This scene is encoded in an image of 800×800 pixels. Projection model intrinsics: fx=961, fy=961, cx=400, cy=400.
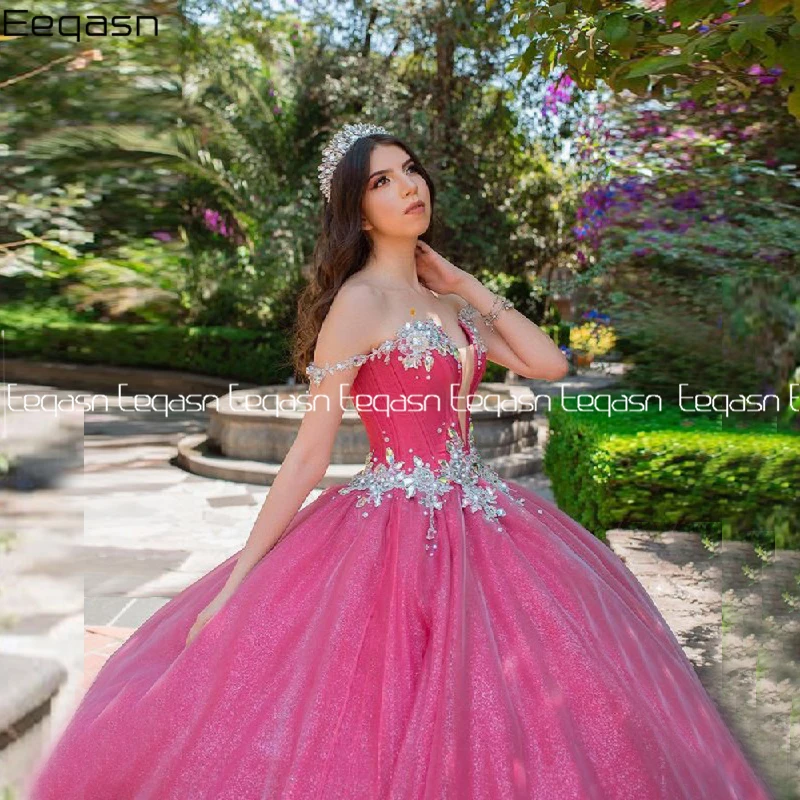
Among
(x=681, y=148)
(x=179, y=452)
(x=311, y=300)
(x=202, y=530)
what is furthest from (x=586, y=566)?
(x=179, y=452)

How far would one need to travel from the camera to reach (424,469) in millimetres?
2668

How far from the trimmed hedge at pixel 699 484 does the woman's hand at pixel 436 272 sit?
274 cm

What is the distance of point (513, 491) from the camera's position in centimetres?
280

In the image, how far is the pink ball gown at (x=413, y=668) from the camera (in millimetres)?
2062

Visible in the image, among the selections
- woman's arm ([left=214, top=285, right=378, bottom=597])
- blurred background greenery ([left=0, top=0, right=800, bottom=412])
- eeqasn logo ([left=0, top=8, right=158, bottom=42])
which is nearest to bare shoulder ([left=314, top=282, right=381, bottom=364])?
woman's arm ([left=214, top=285, right=378, bottom=597])

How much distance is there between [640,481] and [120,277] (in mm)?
3370

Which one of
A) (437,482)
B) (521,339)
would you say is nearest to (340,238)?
(521,339)

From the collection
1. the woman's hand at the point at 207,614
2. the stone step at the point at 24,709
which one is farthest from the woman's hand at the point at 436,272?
the stone step at the point at 24,709

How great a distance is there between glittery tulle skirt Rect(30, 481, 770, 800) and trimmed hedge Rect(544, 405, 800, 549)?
283 cm

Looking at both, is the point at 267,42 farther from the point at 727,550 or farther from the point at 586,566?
the point at 586,566

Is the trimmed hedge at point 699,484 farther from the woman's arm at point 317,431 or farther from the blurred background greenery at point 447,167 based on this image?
the woman's arm at point 317,431

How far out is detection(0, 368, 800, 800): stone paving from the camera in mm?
3607

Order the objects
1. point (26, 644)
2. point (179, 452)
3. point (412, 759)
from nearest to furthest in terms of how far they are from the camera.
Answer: point (412, 759) < point (26, 644) < point (179, 452)

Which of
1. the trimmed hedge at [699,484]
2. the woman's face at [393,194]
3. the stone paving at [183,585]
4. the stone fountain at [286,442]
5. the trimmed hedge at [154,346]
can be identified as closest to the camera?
the woman's face at [393,194]
